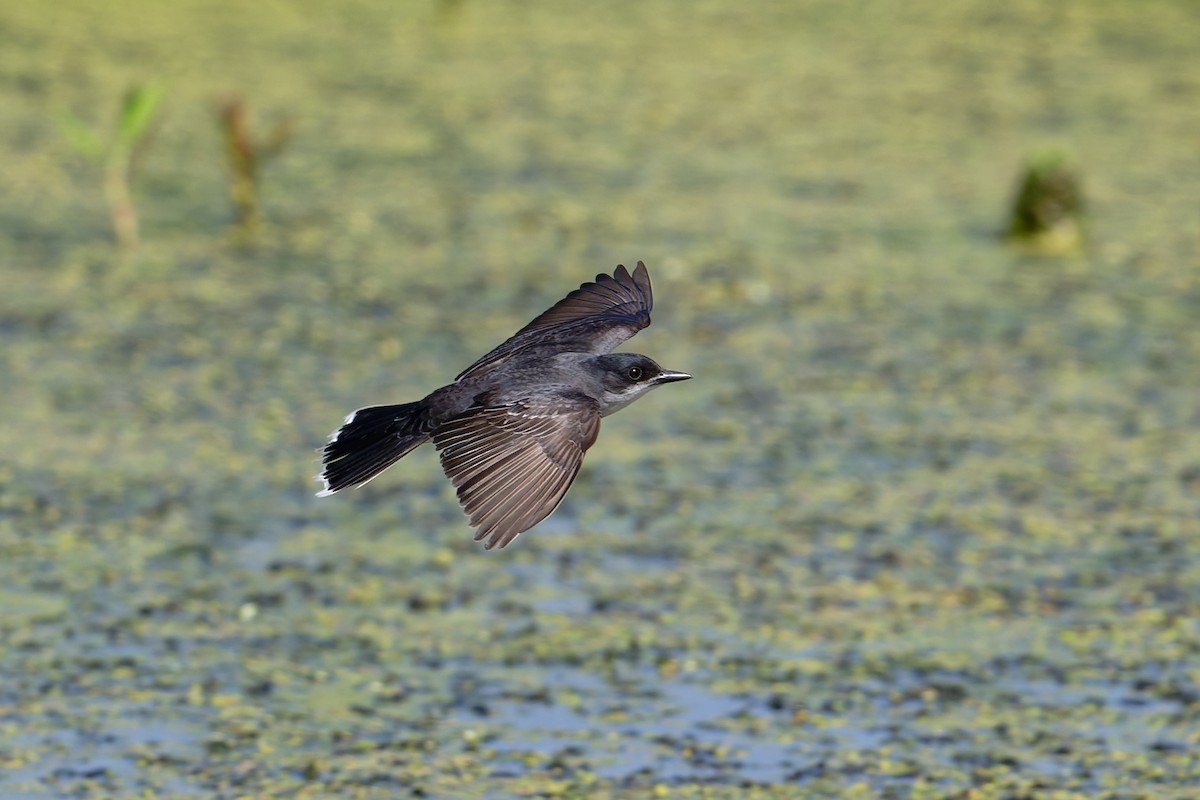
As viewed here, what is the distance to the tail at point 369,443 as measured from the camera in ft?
15.2

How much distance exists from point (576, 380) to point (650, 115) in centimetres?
612

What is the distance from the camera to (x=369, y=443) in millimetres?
4773

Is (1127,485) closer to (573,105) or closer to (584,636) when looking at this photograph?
(584,636)

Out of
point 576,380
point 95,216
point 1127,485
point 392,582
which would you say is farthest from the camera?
point 95,216

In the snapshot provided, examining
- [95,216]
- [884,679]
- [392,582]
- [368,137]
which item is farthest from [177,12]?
[884,679]

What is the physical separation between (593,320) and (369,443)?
683 millimetres

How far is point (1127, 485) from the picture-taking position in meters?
7.04

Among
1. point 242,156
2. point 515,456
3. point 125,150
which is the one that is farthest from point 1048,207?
point 515,456

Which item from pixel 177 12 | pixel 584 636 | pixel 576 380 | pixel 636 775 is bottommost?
pixel 636 775

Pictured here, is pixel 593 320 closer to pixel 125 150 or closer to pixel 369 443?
pixel 369 443

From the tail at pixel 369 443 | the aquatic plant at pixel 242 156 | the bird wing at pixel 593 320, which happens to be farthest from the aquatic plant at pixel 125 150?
the tail at pixel 369 443

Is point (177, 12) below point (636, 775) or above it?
above

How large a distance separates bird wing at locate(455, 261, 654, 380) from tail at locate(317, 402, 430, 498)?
183 mm

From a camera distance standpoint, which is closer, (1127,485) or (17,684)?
(17,684)
